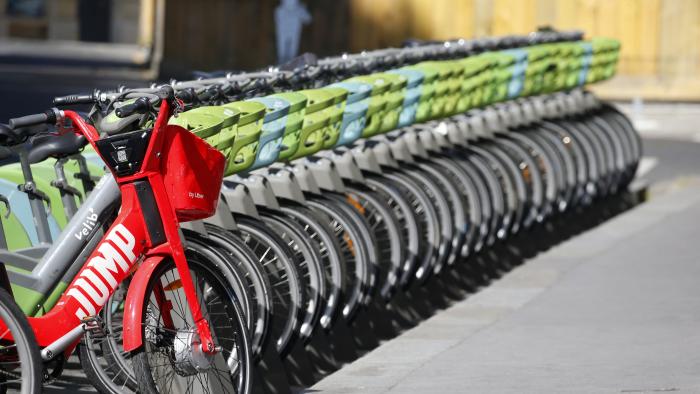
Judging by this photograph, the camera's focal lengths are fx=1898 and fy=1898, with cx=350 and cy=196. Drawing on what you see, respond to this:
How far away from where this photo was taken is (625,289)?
9.41 m

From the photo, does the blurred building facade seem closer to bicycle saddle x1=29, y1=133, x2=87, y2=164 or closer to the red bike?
bicycle saddle x1=29, y1=133, x2=87, y2=164

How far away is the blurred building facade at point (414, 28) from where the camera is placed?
75.9ft

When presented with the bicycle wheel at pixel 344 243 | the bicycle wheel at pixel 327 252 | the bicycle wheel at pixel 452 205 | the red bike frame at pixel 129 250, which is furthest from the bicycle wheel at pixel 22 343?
the bicycle wheel at pixel 452 205

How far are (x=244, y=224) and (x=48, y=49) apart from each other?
87.0 ft

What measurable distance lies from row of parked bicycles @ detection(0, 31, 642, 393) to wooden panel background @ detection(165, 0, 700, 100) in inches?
448

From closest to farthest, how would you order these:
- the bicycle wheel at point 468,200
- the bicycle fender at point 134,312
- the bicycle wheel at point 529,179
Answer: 1. the bicycle fender at point 134,312
2. the bicycle wheel at point 468,200
3. the bicycle wheel at point 529,179

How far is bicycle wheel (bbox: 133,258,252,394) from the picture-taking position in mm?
5891

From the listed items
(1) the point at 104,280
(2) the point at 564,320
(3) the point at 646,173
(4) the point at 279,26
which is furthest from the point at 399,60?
(4) the point at 279,26

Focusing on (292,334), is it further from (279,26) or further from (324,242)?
(279,26)

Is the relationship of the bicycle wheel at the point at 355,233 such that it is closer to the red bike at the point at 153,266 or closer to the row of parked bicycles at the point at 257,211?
the row of parked bicycles at the point at 257,211

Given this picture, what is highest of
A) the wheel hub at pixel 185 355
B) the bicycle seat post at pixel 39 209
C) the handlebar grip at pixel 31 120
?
the handlebar grip at pixel 31 120

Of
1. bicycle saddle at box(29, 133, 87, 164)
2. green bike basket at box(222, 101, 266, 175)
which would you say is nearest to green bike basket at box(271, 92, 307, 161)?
green bike basket at box(222, 101, 266, 175)

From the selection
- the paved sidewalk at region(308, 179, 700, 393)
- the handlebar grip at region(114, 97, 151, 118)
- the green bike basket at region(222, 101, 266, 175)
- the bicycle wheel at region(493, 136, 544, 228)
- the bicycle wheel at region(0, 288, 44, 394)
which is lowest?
the paved sidewalk at region(308, 179, 700, 393)

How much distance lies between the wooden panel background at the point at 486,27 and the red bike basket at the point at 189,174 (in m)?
17.3
